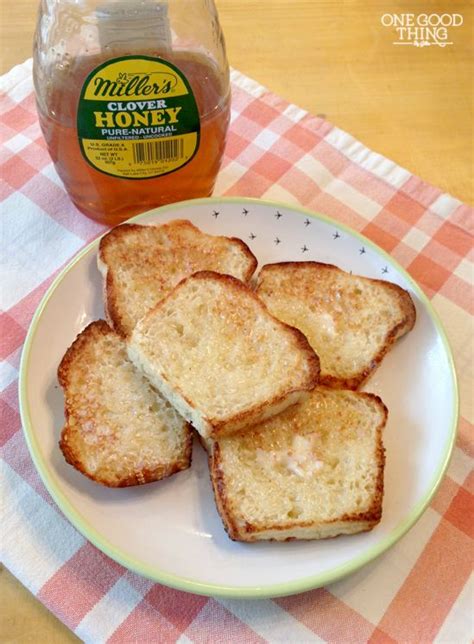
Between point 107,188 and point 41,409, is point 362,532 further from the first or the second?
point 107,188

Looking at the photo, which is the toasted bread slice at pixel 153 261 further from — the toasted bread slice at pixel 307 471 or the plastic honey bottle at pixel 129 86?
the toasted bread slice at pixel 307 471

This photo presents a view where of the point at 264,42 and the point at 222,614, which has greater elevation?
the point at 264,42

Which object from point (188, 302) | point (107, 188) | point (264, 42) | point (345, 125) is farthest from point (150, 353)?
point (264, 42)

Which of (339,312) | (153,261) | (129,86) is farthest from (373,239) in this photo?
(129,86)

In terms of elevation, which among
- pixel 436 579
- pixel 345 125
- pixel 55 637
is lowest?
pixel 436 579

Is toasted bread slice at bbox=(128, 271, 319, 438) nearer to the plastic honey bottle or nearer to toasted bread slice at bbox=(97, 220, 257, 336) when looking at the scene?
toasted bread slice at bbox=(97, 220, 257, 336)

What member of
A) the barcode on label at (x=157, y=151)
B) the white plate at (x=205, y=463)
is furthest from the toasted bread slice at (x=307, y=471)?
the barcode on label at (x=157, y=151)

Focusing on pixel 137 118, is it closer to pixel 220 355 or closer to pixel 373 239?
pixel 220 355
